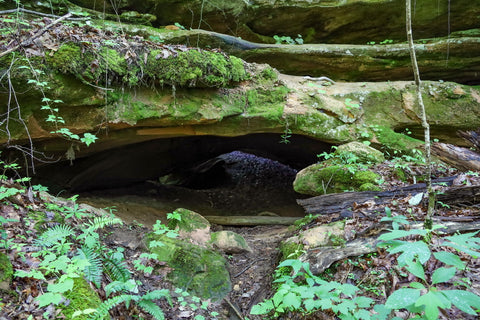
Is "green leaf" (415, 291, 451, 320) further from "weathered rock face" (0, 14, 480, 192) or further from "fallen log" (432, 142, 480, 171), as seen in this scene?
"weathered rock face" (0, 14, 480, 192)

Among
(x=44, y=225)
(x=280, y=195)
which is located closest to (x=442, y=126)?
(x=280, y=195)

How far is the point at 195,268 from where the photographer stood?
362 centimetres

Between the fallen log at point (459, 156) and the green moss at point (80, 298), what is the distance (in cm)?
448

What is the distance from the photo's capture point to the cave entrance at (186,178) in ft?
23.8

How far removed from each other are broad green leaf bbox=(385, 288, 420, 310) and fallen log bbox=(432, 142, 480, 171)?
3.29 metres

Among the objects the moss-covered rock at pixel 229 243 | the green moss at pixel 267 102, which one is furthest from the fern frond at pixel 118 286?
the green moss at pixel 267 102

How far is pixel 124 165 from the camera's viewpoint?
8258 millimetres

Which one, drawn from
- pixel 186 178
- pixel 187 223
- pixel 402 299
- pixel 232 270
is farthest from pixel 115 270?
pixel 186 178

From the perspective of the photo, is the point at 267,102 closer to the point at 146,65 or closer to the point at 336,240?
the point at 146,65

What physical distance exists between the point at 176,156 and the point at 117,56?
5097mm

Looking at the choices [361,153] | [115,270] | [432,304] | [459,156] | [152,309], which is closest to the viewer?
[432,304]

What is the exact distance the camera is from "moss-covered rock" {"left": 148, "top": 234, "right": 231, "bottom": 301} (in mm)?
3433

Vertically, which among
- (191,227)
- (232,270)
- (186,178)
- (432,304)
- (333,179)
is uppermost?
(432,304)

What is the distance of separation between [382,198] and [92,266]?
3.60m
